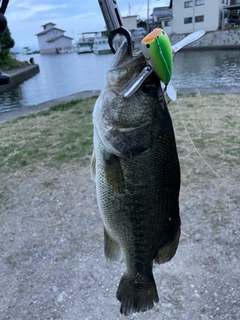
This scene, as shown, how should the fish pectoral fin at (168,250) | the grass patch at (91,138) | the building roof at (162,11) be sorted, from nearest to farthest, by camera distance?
the fish pectoral fin at (168,250), the grass patch at (91,138), the building roof at (162,11)

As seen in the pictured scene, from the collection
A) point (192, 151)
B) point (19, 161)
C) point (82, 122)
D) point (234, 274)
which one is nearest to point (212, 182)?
point (192, 151)

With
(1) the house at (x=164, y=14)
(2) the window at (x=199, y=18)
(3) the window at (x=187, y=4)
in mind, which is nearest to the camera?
(2) the window at (x=199, y=18)

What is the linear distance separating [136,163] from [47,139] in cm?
502

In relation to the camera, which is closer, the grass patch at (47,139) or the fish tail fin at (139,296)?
the fish tail fin at (139,296)

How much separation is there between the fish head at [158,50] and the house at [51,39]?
3139 inches

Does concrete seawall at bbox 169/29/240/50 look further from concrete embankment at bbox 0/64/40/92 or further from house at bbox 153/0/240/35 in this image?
concrete embankment at bbox 0/64/40/92

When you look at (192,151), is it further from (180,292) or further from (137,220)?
(137,220)

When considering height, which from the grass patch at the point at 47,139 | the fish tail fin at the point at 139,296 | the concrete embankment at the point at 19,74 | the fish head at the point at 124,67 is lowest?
the concrete embankment at the point at 19,74

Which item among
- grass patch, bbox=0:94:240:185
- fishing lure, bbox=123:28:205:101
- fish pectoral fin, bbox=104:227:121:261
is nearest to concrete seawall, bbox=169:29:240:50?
grass patch, bbox=0:94:240:185

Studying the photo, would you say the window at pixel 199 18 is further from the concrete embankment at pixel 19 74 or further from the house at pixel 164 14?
the concrete embankment at pixel 19 74

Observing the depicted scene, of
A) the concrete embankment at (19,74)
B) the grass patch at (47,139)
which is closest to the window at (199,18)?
the concrete embankment at (19,74)

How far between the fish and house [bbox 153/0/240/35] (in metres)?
32.9

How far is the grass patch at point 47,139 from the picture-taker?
5.14 m

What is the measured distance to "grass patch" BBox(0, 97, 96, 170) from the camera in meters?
5.14
